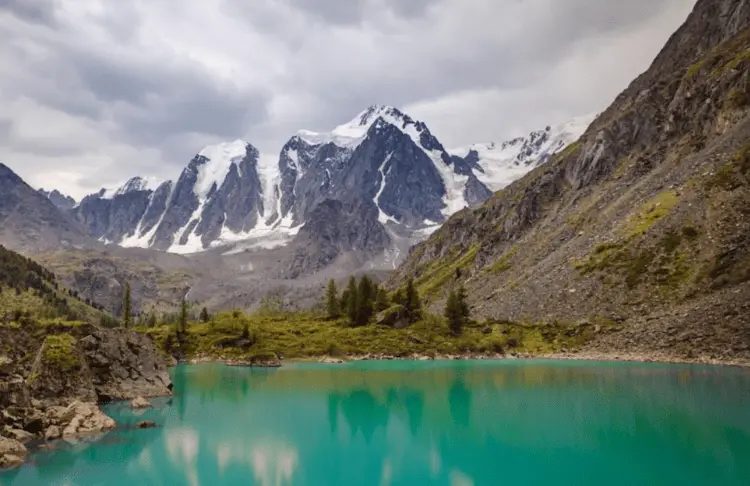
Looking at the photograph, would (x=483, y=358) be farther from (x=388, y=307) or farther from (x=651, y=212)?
(x=651, y=212)

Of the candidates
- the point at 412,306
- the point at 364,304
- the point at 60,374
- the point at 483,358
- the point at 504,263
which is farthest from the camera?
the point at 504,263

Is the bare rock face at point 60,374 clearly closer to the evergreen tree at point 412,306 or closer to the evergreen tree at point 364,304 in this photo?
the evergreen tree at point 364,304

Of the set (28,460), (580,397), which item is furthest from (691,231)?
(28,460)

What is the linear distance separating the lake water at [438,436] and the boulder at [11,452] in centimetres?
122

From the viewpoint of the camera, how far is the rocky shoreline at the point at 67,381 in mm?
43406

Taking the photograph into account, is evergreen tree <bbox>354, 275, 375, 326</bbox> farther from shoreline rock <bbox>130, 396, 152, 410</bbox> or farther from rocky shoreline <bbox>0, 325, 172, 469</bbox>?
shoreline rock <bbox>130, 396, 152, 410</bbox>

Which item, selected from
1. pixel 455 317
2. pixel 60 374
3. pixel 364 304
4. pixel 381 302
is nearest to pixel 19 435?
pixel 60 374

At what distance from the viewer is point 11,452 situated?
3725 cm

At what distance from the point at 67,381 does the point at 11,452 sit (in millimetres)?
16303

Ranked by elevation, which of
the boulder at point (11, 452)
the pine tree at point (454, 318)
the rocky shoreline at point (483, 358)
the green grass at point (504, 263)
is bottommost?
the boulder at point (11, 452)

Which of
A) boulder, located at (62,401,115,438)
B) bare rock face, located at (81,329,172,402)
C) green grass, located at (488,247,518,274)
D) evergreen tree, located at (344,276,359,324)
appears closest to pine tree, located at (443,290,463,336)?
→ evergreen tree, located at (344,276,359,324)

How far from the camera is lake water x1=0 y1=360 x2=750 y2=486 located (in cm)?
3359

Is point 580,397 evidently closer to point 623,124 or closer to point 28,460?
point 28,460

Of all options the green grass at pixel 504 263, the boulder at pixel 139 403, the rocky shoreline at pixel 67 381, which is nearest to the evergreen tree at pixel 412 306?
the green grass at pixel 504 263
